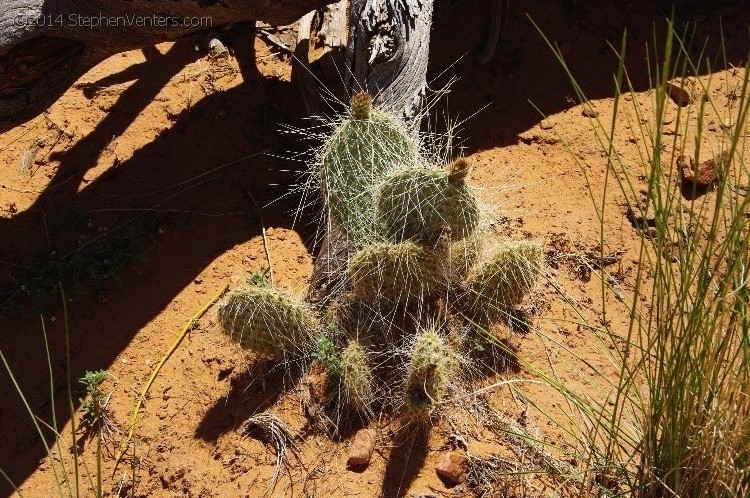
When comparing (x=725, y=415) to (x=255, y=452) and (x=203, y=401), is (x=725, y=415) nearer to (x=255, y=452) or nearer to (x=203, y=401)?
(x=255, y=452)

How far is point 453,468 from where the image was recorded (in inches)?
113

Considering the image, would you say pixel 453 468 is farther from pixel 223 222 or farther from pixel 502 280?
pixel 223 222

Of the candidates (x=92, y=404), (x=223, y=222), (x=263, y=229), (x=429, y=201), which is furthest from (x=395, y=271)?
(x=92, y=404)

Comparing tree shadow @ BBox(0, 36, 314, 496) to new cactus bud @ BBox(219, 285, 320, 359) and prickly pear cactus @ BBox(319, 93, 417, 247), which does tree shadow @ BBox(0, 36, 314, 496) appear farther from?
prickly pear cactus @ BBox(319, 93, 417, 247)

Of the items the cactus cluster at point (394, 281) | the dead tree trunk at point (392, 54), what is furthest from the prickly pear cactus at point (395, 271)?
the dead tree trunk at point (392, 54)

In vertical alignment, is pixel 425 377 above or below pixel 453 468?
above

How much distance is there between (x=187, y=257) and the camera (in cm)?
383

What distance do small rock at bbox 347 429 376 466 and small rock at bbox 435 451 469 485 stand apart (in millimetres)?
284

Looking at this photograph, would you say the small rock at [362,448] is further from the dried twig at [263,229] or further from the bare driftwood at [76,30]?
the bare driftwood at [76,30]

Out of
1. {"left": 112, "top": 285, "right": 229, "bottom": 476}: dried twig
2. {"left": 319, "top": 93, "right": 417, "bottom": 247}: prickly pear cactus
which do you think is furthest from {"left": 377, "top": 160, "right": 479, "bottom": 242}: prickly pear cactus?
{"left": 112, "top": 285, "right": 229, "bottom": 476}: dried twig

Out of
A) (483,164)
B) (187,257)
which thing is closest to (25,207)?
(187,257)

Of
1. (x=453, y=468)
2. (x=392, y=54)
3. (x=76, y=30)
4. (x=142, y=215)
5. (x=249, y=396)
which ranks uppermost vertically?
(x=76, y=30)

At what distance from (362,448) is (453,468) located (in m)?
→ 0.37

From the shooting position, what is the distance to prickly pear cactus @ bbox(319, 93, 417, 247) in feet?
10.6
